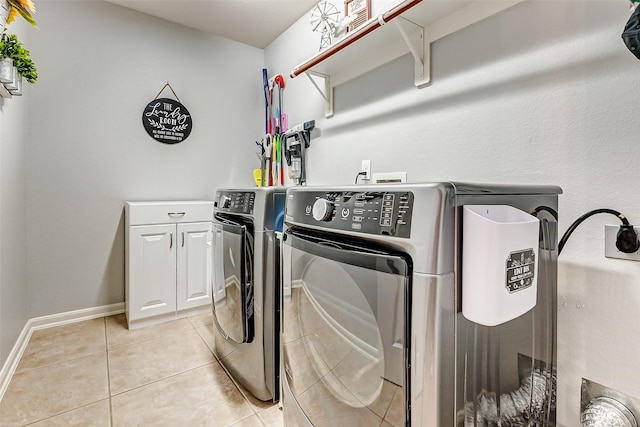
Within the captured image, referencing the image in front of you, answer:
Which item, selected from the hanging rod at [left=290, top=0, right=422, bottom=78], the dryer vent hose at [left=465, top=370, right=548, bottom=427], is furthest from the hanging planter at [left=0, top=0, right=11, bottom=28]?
the dryer vent hose at [left=465, top=370, right=548, bottom=427]

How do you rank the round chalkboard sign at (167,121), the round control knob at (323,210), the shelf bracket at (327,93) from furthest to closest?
1. the round chalkboard sign at (167,121)
2. the shelf bracket at (327,93)
3. the round control knob at (323,210)

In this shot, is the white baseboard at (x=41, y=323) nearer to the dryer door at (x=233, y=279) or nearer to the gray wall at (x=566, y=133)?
the dryer door at (x=233, y=279)

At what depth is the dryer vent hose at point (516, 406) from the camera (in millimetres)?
703

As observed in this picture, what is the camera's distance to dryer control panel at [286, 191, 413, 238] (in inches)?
26.7

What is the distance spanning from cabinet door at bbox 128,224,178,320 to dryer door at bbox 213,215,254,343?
784mm

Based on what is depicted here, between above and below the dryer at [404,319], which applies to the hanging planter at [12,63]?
above

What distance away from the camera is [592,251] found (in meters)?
1.00

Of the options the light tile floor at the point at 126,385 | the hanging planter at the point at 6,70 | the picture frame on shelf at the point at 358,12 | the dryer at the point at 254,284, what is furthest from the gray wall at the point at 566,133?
the hanging planter at the point at 6,70

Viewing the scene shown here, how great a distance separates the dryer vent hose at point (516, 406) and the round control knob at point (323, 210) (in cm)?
55

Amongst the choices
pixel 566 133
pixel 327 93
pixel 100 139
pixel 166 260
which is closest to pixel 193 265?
pixel 166 260

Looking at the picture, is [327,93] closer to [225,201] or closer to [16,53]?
[225,201]

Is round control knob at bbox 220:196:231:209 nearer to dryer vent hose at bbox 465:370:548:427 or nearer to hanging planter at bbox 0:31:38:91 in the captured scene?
hanging planter at bbox 0:31:38:91

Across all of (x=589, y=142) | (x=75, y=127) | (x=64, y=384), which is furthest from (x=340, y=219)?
(x=75, y=127)

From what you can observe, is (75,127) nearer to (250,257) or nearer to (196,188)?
(196,188)
